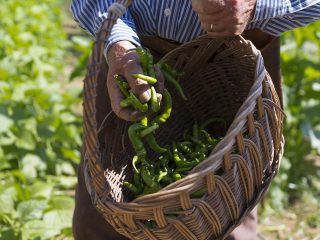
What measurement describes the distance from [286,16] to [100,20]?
54 cm

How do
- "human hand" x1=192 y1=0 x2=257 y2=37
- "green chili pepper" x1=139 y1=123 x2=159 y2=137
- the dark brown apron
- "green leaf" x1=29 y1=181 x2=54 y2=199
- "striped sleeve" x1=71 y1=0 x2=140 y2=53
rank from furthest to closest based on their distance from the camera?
1. "green leaf" x1=29 y1=181 x2=54 y2=199
2. the dark brown apron
3. "striped sleeve" x1=71 y1=0 x2=140 y2=53
4. "green chili pepper" x1=139 y1=123 x2=159 y2=137
5. "human hand" x1=192 y1=0 x2=257 y2=37

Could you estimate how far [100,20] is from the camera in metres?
2.21

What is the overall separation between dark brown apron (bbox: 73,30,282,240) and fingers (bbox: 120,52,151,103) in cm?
34

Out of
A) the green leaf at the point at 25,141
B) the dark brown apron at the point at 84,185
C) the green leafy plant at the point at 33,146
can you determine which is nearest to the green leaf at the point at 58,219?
the green leafy plant at the point at 33,146

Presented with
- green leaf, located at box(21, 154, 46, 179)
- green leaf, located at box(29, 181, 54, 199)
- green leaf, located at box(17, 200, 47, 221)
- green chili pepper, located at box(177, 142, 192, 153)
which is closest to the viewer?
green chili pepper, located at box(177, 142, 192, 153)

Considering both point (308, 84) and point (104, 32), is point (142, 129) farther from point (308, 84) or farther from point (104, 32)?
point (308, 84)

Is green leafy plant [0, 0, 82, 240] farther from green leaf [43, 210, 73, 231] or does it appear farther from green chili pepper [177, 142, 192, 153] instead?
green chili pepper [177, 142, 192, 153]

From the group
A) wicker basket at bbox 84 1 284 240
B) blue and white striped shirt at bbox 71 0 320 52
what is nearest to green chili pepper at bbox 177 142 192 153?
wicker basket at bbox 84 1 284 240

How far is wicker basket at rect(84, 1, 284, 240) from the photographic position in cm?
178

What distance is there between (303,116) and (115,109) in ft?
6.87

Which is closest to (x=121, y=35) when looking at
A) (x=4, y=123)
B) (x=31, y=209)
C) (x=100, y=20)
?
(x=100, y=20)

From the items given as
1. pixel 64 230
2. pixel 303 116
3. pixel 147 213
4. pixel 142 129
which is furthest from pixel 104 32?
pixel 303 116

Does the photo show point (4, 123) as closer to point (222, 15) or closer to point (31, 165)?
point (31, 165)

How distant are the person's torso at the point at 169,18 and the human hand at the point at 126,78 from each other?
0.66 feet
